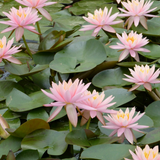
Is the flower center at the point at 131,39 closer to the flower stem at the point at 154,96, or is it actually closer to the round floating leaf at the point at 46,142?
the flower stem at the point at 154,96

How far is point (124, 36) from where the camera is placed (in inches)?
50.7

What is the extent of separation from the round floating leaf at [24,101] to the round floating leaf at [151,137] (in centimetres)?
47

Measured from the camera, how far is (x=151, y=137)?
87cm

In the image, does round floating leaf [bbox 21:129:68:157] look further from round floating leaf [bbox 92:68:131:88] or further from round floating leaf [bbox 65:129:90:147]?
round floating leaf [bbox 92:68:131:88]

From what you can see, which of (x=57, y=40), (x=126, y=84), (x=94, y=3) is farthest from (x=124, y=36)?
(x=94, y=3)

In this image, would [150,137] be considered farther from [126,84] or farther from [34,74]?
[34,74]

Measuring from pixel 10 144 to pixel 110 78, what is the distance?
628 millimetres

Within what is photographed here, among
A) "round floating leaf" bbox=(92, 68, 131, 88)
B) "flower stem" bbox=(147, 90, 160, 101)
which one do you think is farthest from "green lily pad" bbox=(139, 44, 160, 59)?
"flower stem" bbox=(147, 90, 160, 101)

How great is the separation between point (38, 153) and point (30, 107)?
11.4 inches

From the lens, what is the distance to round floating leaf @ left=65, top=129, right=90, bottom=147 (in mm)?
837

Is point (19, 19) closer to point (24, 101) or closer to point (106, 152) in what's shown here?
point (24, 101)

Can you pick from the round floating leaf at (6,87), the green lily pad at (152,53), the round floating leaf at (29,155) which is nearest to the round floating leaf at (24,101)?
the round floating leaf at (6,87)

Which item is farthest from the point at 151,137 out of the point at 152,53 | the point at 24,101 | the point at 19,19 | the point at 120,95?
the point at 19,19

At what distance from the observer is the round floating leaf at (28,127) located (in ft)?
2.92
